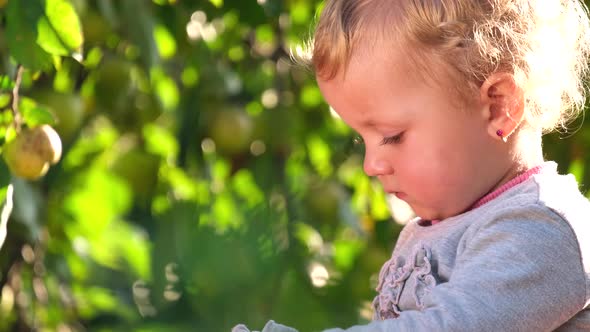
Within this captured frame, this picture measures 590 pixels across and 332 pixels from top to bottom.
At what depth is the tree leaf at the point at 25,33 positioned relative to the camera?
4.99 feet

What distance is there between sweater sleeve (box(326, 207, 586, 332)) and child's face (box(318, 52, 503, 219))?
0.35ft

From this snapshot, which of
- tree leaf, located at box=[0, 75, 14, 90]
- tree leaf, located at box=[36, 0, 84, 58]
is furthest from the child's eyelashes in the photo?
tree leaf, located at box=[0, 75, 14, 90]

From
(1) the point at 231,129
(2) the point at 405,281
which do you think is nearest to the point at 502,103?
(2) the point at 405,281

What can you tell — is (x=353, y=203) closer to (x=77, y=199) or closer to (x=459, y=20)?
(x=77, y=199)

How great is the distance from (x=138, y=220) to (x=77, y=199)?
175 mm

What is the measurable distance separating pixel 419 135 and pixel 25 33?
22.0 inches

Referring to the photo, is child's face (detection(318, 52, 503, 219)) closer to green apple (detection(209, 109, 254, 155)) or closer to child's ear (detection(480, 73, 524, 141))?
child's ear (detection(480, 73, 524, 141))

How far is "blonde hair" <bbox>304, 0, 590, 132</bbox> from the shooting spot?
4.13 feet

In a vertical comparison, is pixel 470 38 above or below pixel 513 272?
above

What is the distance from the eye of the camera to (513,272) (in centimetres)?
112

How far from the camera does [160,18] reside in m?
2.15

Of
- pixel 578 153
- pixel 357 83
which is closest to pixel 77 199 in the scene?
pixel 578 153

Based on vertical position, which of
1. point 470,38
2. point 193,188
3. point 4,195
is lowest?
point 193,188

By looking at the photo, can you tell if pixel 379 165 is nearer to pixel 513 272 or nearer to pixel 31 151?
pixel 513 272
